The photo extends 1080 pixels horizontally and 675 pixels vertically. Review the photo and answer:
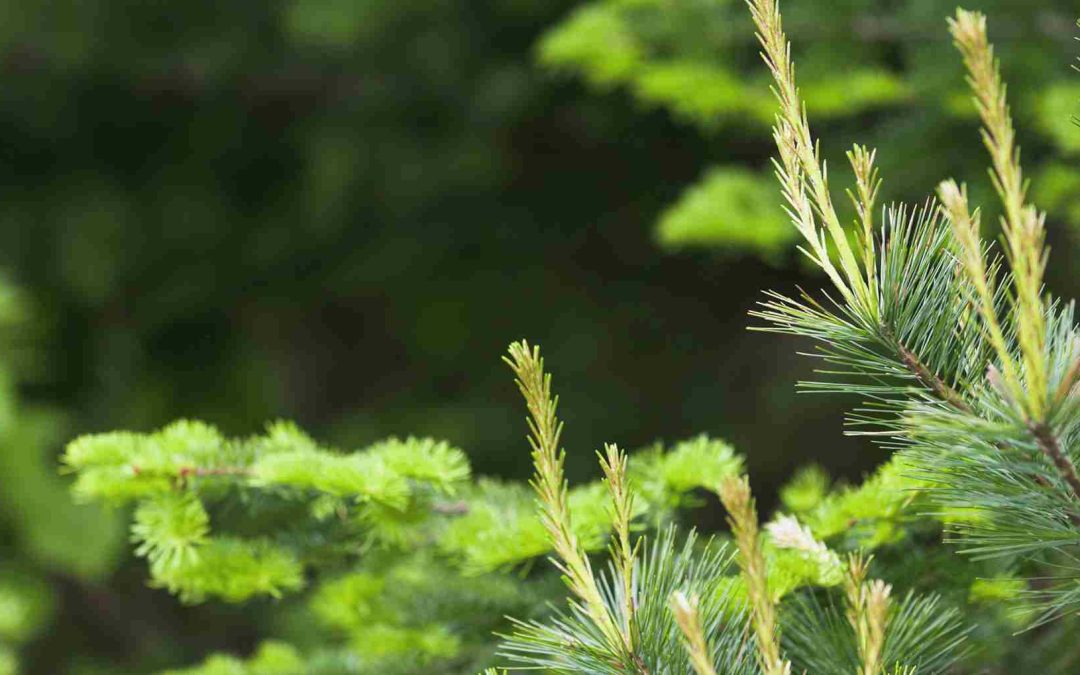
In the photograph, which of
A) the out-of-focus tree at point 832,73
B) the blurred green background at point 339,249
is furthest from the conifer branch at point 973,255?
the blurred green background at point 339,249

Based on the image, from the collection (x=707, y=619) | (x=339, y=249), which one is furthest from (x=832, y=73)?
(x=339, y=249)

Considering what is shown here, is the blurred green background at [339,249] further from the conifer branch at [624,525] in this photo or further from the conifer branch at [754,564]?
the conifer branch at [754,564]

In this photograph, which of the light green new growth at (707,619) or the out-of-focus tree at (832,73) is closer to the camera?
the light green new growth at (707,619)

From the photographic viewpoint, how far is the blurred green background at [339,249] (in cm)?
262

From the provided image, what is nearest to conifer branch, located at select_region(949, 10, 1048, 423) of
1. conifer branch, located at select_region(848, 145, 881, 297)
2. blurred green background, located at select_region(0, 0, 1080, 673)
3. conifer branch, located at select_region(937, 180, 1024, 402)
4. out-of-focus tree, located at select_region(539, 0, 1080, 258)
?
conifer branch, located at select_region(937, 180, 1024, 402)

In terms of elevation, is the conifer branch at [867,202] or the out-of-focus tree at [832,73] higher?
the out-of-focus tree at [832,73]

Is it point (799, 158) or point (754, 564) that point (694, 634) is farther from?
point (799, 158)

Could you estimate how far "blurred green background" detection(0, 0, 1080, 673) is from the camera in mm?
2623

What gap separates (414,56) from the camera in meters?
2.73

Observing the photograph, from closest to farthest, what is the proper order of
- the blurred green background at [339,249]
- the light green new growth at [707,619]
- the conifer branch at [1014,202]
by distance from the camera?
the conifer branch at [1014,202], the light green new growth at [707,619], the blurred green background at [339,249]

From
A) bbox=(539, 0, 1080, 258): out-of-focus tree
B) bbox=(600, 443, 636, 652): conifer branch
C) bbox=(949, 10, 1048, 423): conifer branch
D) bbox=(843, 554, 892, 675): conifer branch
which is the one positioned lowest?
bbox=(843, 554, 892, 675): conifer branch

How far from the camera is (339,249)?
10.7 feet

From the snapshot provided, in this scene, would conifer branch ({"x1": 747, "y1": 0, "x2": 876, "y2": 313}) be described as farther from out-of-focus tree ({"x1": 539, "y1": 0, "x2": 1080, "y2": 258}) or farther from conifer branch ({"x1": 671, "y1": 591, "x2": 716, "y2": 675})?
out-of-focus tree ({"x1": 539, "y1": 0, "x2": 1080, "y2": 258})

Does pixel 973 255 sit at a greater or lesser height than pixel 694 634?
greater
